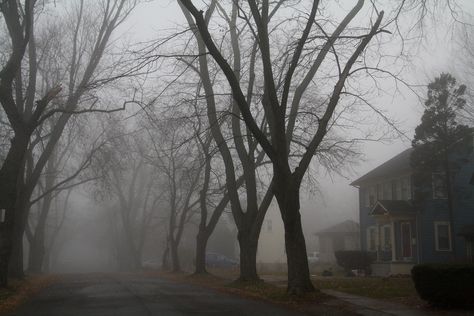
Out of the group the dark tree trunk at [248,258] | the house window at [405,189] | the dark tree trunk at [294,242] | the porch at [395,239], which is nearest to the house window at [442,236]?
the porch at [395,239]

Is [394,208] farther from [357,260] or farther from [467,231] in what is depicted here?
[467,231]

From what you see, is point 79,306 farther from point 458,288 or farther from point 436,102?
point 436,102

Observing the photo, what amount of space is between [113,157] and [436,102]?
1755 centimetres

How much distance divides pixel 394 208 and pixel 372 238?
6387 mm

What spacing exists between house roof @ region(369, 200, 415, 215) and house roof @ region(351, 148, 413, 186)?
211cm

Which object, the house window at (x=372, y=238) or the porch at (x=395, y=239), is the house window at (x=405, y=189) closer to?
the porch at (x=395, y=239)

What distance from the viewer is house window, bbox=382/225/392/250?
122ft

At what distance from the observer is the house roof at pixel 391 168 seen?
36206 mm

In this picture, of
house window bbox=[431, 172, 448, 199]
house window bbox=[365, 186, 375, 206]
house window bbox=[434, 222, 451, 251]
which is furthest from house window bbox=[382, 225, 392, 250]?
house window bbox=[431, 172, 448, 199]

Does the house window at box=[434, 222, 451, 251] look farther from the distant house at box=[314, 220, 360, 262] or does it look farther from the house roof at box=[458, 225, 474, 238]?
the distant house at box=[314, 220, 360, 262]

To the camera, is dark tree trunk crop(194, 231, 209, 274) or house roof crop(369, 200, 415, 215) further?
house roof crop(369, 200, 415, 215)

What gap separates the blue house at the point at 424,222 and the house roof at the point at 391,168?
0.10 metres

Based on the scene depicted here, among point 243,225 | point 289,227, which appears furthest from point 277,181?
point 243,225

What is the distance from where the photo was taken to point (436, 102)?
30438mm
